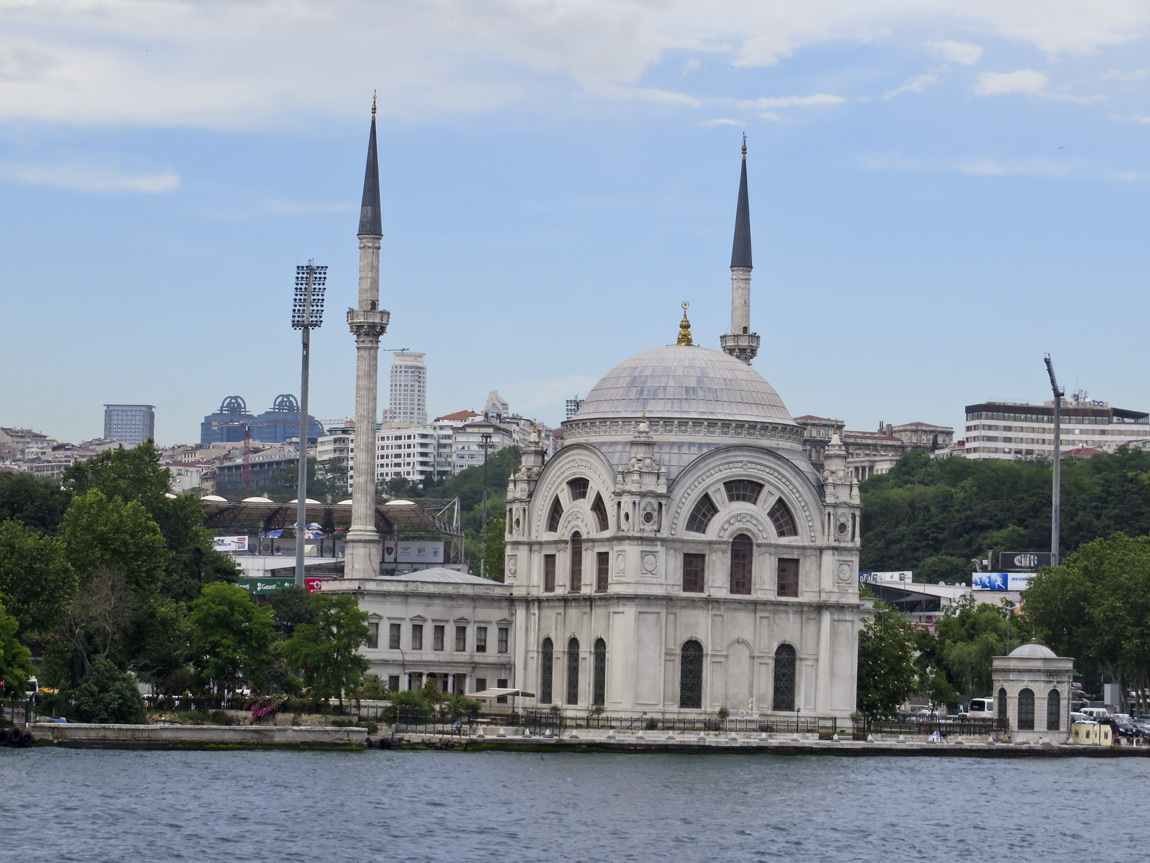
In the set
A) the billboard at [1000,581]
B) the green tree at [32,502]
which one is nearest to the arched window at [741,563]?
the green tree at [32,502]

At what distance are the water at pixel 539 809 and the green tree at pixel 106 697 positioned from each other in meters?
3.02

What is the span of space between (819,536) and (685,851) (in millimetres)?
37838

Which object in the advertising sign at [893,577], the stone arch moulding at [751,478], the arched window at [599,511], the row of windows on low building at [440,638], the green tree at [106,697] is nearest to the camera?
the green tree at [106,697]

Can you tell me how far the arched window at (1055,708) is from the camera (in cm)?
9538

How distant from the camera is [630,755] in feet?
271

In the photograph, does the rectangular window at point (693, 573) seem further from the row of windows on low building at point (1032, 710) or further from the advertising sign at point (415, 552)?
the advertising sign at point (415, 552)

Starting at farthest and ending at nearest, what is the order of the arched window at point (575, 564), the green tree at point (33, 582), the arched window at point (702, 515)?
the arched window at point (575, 564) → the arched window at point (702, 515) → the green tree at point (33, 582)

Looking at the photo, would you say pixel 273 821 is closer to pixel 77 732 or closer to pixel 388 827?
pixel 388 827

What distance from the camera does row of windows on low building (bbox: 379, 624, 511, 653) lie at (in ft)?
320

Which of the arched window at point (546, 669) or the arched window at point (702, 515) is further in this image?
the arched window at point (546, 669)

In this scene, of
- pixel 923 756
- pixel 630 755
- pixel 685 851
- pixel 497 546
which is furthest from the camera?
pixel 497 546

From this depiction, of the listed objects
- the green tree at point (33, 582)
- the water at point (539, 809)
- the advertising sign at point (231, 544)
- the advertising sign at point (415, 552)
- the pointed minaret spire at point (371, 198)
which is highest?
the pointed minaret spire at point (371, 198)

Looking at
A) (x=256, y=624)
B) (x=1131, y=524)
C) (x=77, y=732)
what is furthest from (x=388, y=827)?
(x=1131, y=524)

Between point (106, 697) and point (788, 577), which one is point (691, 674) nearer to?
point (788, 577)
